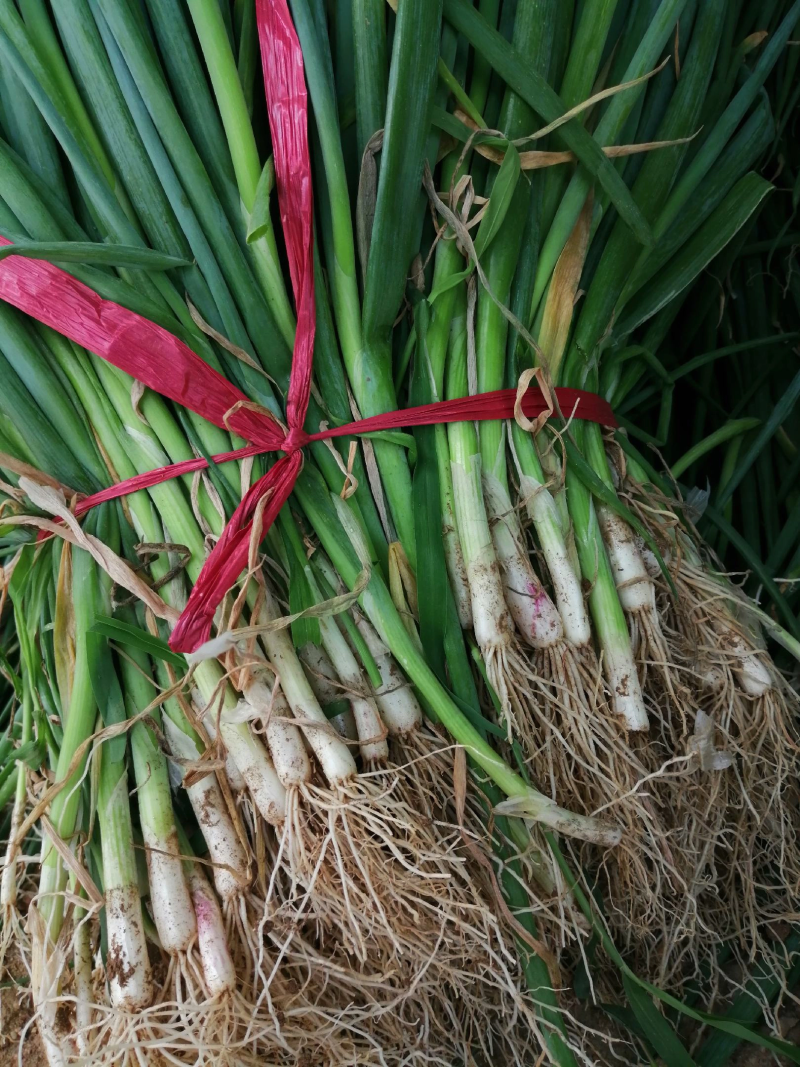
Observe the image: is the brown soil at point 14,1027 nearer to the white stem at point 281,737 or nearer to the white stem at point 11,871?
the white stem at point 11,871

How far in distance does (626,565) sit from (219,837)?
0.46m

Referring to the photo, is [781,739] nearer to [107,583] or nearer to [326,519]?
[326,519]

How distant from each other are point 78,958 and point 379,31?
2.76 feet

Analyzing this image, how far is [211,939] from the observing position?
612 millimetres

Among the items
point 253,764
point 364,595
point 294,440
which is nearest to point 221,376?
point 294,440

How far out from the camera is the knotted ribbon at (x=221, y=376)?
0.61m

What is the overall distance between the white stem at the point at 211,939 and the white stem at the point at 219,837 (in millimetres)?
13

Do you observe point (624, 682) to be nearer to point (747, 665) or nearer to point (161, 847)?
point (747, 665)

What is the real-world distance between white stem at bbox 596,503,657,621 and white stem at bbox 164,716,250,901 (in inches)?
16.9

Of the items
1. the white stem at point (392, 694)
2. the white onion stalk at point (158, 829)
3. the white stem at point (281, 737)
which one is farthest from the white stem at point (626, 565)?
the white onion stalk at point (158, 829)

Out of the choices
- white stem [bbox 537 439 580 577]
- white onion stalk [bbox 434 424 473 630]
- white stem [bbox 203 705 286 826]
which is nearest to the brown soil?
white stem [bbox 203 705 286 826]

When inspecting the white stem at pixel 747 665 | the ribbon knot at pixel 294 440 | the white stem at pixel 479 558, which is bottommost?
the white stem at pixel 747 665

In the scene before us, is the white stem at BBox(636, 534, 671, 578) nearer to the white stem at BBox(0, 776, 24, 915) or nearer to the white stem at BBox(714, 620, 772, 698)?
the white stem at BBox(714, 620, 772, 698)

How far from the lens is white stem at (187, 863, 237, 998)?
60 centimetres
